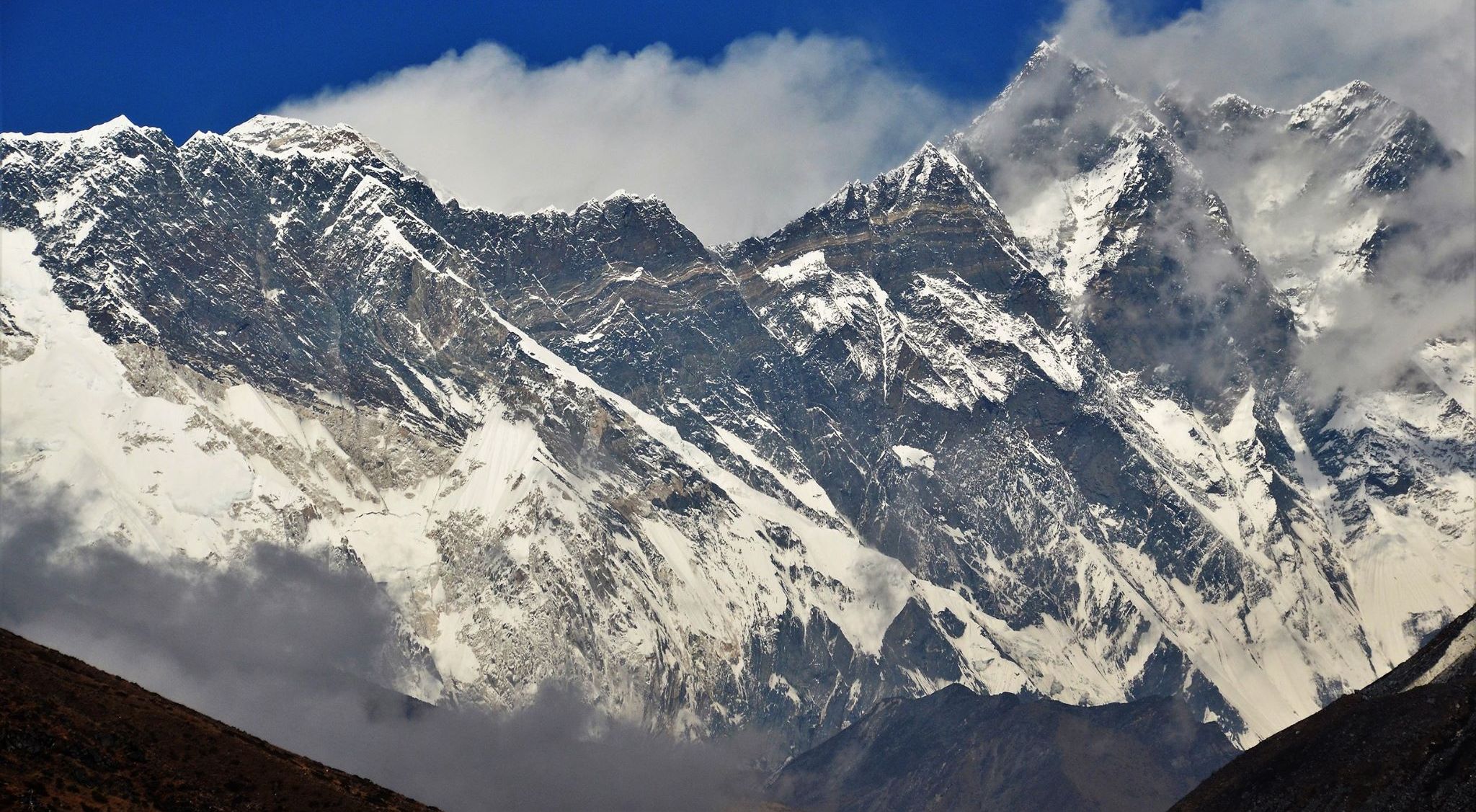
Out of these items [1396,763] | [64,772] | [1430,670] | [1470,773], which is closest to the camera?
[64,772]

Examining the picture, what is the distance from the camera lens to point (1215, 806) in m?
197

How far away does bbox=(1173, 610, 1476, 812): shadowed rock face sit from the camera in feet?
557

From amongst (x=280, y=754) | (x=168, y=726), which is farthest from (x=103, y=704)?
(x=280, y=754)

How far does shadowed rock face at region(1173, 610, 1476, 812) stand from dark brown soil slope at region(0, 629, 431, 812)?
281 feet

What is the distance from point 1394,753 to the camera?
17775cm

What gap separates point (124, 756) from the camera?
420 ft

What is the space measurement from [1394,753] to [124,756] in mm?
110513

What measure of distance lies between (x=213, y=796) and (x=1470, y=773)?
102171 millimetres

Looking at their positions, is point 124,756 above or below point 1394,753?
above

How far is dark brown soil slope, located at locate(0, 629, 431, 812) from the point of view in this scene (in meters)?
122

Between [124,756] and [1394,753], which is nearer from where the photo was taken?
[124,756]

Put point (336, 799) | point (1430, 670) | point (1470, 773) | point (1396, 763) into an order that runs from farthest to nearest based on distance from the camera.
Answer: point (1430, 670) → point (1396, 763) → point (1470, 773) → point (336, 799)

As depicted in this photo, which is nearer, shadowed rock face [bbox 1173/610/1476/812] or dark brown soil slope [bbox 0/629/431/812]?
dark brown soil slope [bbox 0/629/431/812]

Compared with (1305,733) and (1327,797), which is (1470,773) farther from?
(1305,733)
